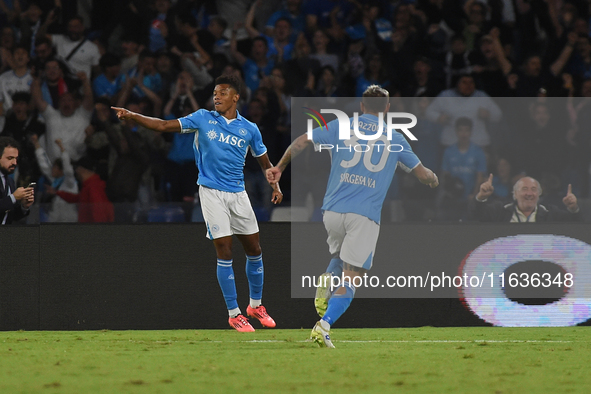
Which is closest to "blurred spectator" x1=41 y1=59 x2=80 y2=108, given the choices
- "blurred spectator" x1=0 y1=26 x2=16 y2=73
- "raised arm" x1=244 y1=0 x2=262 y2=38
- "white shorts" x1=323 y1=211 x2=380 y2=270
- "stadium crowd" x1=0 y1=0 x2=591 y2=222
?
"stadium crowd" x1=0 y1=0 x2=591 y2=222

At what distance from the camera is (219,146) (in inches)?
291

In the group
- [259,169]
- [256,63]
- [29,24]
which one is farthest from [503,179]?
[29,24]

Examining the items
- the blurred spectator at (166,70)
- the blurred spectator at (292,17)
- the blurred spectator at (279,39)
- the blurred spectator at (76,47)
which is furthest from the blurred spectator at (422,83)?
the blurred spectator at (76,47)

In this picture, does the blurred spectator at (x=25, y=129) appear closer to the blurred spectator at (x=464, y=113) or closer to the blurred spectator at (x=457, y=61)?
the blurred spectator at (x=464, y=113)

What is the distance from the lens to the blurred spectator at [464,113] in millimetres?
9039

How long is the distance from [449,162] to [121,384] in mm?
5272

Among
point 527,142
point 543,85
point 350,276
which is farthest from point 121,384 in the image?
point 543,85

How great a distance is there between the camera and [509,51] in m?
11.1

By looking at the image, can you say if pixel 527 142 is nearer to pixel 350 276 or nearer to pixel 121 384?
pixel 350 276

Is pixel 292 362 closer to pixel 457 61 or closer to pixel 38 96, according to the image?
pixel 38 96

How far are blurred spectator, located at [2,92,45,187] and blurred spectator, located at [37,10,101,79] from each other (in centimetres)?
97

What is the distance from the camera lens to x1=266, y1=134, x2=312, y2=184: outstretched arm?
22.1 feet

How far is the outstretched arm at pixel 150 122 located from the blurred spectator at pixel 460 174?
3116 millimetres

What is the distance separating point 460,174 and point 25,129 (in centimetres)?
521
